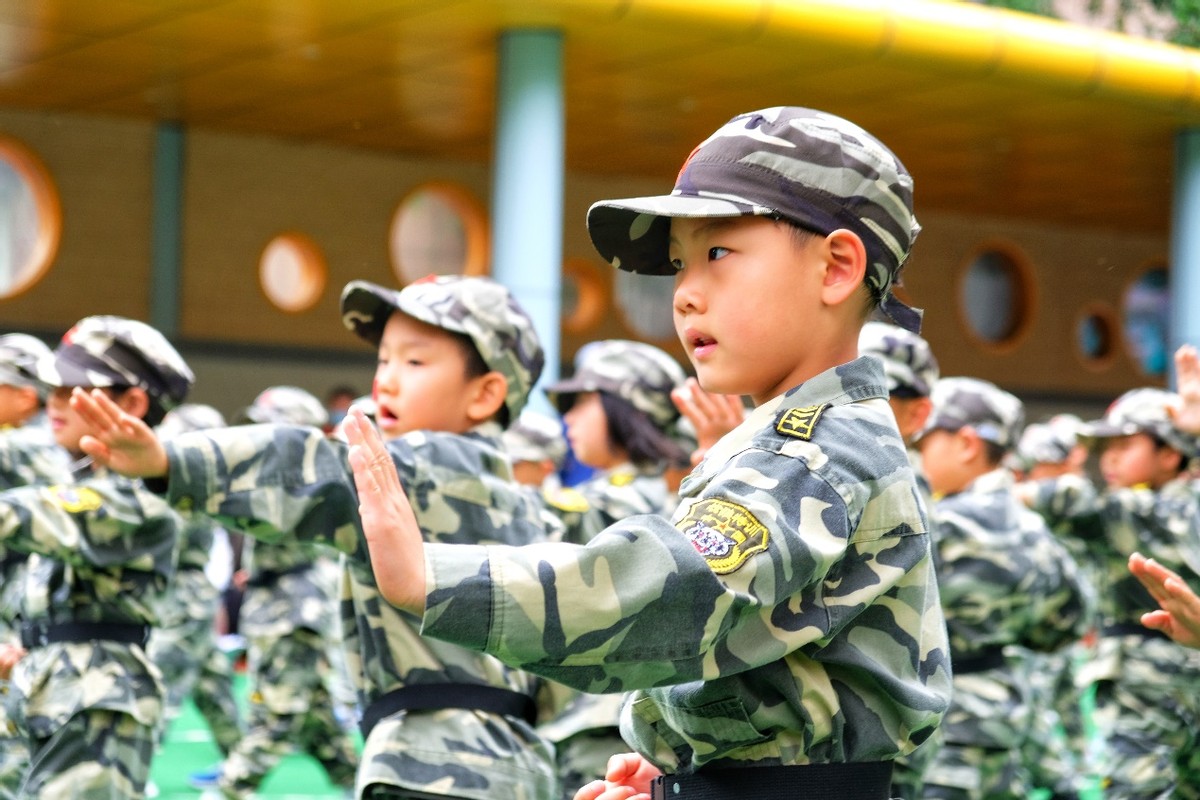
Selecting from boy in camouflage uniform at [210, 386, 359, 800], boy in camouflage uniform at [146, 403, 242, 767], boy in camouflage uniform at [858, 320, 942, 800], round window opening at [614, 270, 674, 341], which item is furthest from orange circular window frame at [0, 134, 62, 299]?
boy in camouflage uniform at [858, 320, 942, 800]

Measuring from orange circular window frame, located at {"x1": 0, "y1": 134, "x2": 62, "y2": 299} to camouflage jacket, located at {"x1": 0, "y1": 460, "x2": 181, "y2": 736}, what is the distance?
11834 millimetres

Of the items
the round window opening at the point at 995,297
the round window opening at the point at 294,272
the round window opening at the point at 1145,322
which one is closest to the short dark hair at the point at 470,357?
the round window opening at the point at 294,272

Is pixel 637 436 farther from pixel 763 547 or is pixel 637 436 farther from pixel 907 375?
pixel 763 547

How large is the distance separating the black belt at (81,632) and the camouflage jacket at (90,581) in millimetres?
18

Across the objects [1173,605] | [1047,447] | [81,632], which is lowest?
[1047,447]

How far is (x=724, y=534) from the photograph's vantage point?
75.6 inches

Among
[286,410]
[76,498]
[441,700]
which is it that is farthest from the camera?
[286,410]

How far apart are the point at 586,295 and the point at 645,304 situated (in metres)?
0.80

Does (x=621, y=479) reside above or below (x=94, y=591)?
above

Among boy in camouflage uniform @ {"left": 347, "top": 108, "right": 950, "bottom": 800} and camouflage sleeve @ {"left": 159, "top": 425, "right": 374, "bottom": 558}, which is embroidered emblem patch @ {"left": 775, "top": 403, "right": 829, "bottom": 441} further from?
camouflage sleeve @ {"left": 159, "top": 425, "right": 374, "bottom": 558}

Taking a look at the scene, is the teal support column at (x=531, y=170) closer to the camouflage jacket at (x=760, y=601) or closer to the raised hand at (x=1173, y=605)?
the raised hand at (x=1173, y=605)

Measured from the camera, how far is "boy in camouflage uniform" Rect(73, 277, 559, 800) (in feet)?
11.0

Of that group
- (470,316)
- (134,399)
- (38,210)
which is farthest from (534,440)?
(38,210)

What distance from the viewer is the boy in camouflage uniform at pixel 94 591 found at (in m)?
4.80
